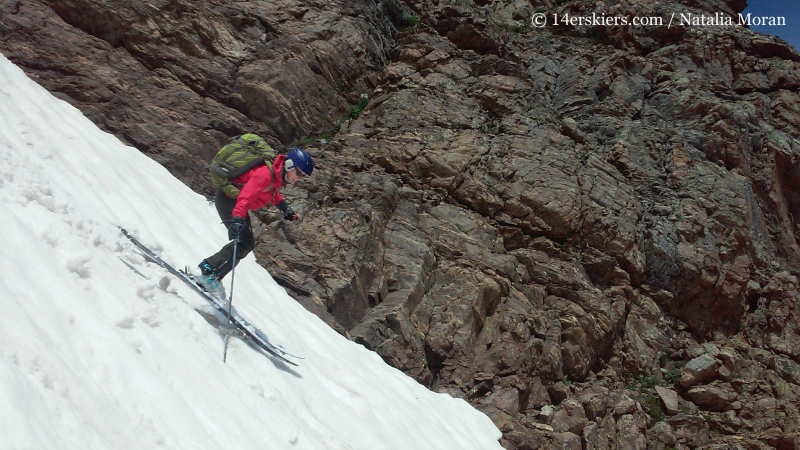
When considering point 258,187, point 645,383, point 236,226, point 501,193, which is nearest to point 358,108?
point 501,193

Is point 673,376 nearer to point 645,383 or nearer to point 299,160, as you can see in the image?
point 645,383

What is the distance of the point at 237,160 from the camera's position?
287 inches

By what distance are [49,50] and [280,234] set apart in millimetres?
7201

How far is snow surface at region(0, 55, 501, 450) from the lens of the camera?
3.89 meters

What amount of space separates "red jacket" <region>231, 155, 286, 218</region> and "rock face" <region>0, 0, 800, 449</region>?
5.18 metres

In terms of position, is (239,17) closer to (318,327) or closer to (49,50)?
(49,50)

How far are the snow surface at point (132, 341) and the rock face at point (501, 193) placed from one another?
2.60 metres

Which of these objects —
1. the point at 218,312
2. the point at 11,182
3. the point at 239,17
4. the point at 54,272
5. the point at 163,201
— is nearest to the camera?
the point at 54,272

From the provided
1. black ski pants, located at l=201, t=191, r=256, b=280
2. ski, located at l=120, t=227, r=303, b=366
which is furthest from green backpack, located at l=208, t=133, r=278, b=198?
ski, located at l=120, t=227, r=303, b=366

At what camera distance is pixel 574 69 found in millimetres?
24156

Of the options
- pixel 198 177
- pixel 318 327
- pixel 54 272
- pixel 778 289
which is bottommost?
pixel 778 289

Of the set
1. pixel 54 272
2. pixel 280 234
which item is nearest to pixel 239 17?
pixel 280 234

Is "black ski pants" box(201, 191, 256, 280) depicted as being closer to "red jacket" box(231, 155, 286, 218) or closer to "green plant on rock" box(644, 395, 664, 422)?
"red jacket" box(231, 155, 286, 218)

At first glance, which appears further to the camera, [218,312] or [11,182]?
[218,312]
